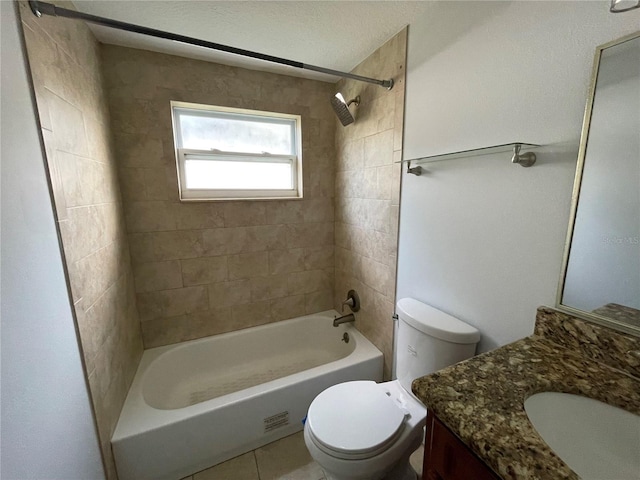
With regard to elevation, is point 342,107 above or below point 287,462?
above

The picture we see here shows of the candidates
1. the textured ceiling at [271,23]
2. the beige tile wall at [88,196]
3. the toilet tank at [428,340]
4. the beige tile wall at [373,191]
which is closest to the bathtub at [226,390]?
the beige tile wall at [88,196]

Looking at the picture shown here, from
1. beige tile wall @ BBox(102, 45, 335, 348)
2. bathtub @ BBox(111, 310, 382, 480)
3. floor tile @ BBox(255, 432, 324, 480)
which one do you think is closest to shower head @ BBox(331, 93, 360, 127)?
beige tile wall @ BBox(102, 45, 335, 348)

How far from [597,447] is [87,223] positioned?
187cm

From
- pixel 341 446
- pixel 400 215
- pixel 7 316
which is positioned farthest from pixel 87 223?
pixel 400 215

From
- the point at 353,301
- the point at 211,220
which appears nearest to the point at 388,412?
the point at 353,301

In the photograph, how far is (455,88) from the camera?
1143 mm

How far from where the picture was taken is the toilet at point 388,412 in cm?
100

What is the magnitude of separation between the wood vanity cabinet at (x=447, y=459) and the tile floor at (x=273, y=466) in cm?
92

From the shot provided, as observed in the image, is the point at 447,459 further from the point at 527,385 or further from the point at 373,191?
the point at 373,191

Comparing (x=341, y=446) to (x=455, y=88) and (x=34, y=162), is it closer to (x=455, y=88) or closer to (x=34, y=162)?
(x=34, y=162)

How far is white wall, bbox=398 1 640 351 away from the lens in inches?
31.6

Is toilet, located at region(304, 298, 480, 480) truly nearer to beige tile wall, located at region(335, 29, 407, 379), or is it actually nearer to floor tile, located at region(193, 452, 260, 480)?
beige tile wall, located at region(335, 29, 407, 379)

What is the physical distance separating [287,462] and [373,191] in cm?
169

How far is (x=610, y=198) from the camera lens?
0.74m
